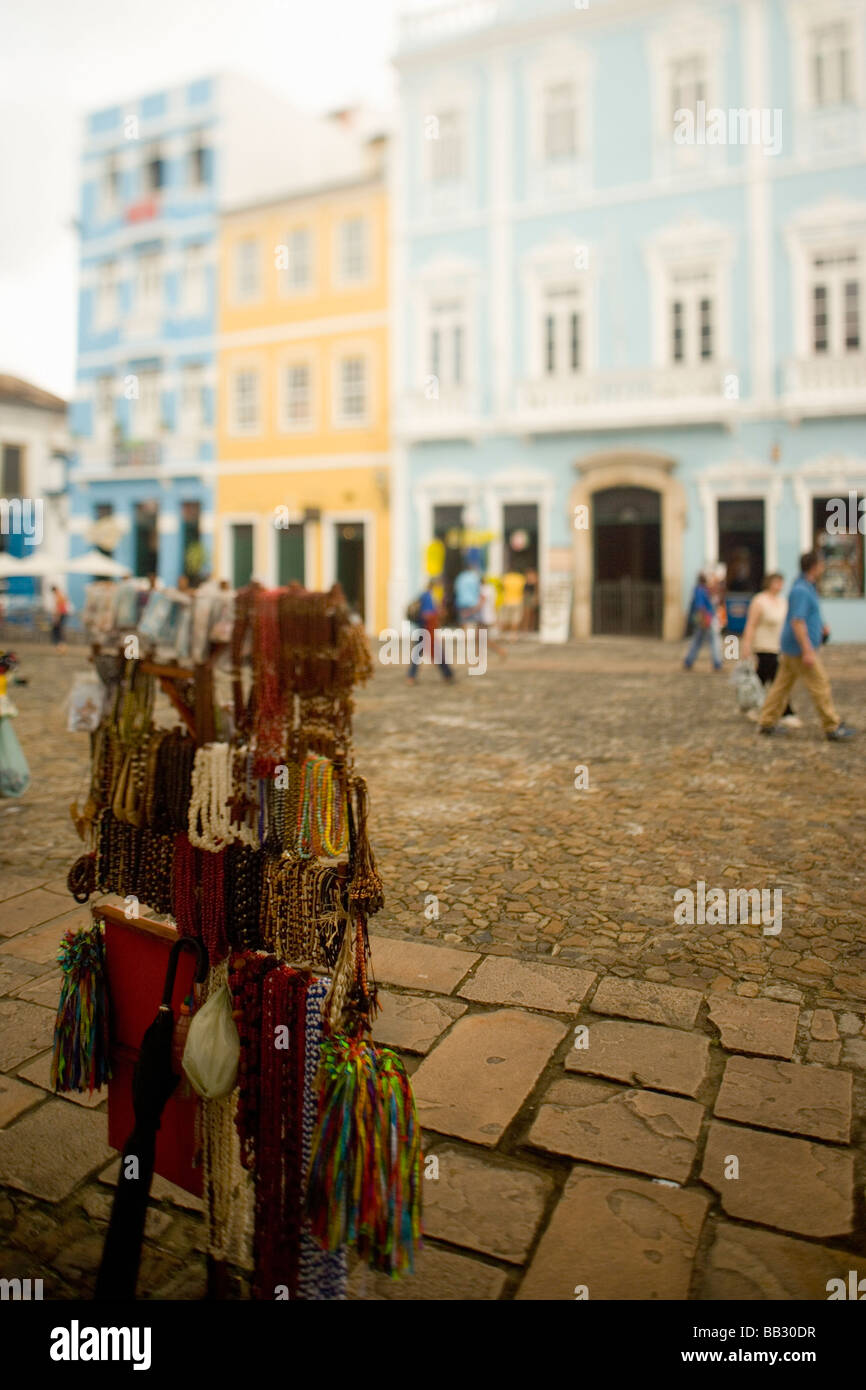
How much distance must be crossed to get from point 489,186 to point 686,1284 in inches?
904

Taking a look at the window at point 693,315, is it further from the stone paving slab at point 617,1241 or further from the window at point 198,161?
the stone paving slab at point 617,1241

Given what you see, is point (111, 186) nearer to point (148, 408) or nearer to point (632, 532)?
point (148, 408)

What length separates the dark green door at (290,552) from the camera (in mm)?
25109

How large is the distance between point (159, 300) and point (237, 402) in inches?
155

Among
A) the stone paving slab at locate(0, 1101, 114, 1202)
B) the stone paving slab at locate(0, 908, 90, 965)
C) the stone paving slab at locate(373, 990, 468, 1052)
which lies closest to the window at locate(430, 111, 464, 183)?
the stone paving slab at locate(0, 908, 90, 965)

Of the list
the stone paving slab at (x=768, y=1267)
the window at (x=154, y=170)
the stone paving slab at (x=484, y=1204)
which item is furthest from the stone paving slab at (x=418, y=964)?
the window at (x=154, y=170)

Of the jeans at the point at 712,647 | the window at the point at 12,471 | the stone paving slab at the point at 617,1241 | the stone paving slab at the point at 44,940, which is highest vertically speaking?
the window at the point at 12,471

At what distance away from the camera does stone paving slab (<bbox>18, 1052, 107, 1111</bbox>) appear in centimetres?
317

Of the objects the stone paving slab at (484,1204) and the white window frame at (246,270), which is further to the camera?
the white window frame at (246,270)

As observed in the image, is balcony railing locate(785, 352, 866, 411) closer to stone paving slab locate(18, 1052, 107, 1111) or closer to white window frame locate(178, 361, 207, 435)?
white window frame locate(178, 361, 207, 435)

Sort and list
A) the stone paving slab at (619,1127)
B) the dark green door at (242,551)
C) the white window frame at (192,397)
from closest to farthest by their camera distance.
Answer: the stone paving slab at (619,1127) < the dark green door at (242,551) < the white window frame at (192,397)

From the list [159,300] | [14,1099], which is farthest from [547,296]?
[14,1099]

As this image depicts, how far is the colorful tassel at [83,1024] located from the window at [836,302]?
19.7 m
